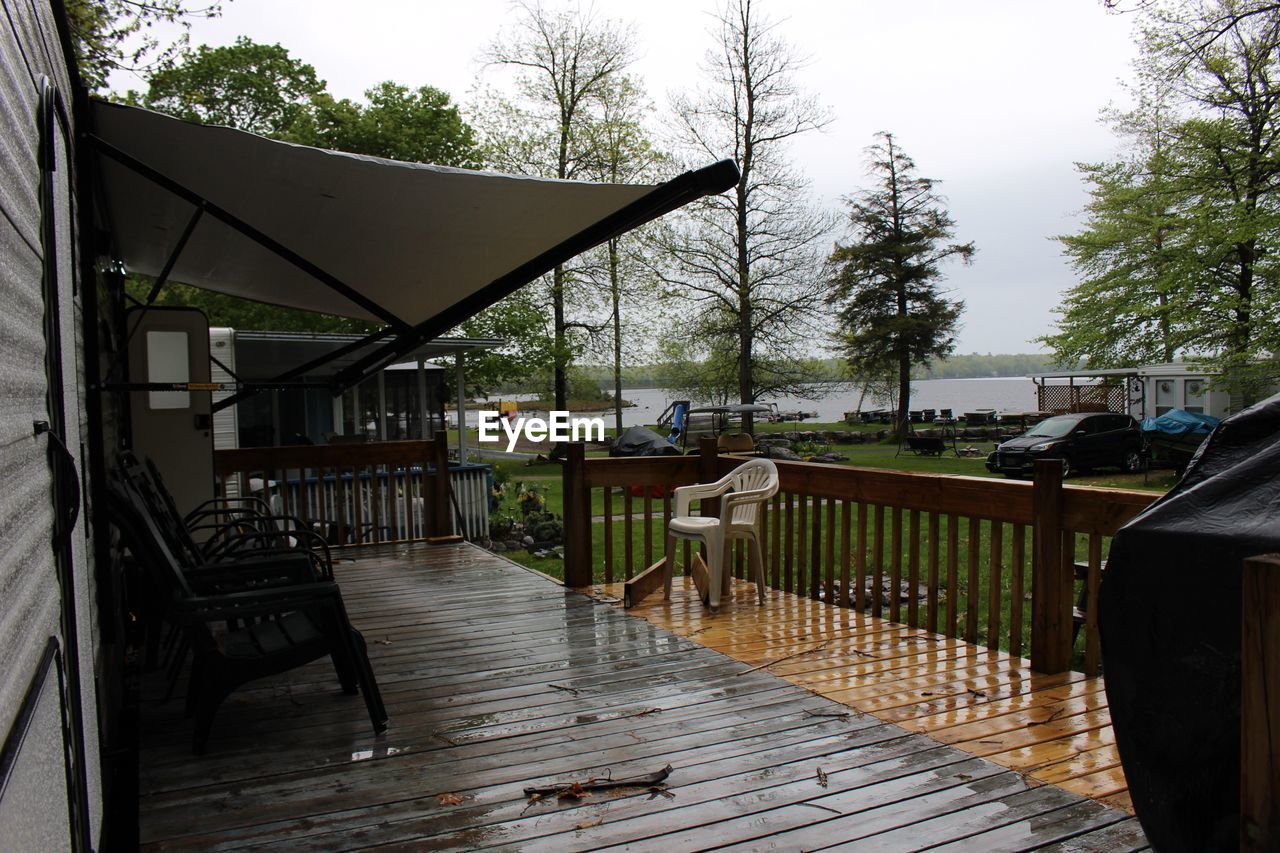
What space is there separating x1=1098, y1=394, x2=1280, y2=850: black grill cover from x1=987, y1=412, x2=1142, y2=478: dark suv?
57.2 feet

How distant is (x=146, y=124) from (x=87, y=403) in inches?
38.1

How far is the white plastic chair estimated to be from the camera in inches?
197

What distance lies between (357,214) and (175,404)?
288 centimetres

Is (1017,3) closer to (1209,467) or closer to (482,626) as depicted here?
(482,626)

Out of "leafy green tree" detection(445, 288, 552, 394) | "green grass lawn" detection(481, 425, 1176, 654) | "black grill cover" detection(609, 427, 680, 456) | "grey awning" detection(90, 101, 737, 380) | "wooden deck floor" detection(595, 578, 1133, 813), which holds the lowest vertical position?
"green grass lawn" detection(481, 425, 1176, 654)

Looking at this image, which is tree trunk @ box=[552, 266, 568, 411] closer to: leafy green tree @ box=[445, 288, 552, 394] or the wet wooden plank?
leafy green tree @ box=[445, 288, 552, 394]

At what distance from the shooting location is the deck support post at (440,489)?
6.83 m

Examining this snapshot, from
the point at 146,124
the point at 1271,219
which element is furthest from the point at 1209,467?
the point at 1271,219

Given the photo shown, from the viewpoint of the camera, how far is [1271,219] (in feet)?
47.9

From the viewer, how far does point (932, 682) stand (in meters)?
3.66

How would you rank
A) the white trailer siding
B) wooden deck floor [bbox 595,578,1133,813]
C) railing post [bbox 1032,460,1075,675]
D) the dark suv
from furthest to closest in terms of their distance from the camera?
1. the dark suv
2. railing post [bbox 1032,460,1075,675]
3. wooden deck floor [bbox 595,578,1133,813]
4. the white trailer siding

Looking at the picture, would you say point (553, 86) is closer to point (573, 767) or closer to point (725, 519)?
point (725, 519)

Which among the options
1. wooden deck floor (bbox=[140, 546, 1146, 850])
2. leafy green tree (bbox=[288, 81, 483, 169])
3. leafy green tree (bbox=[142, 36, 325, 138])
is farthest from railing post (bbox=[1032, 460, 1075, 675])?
leafy green tree (bbox=[142, 36, 325, 138])

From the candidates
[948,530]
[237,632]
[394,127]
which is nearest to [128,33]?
[394,127]
